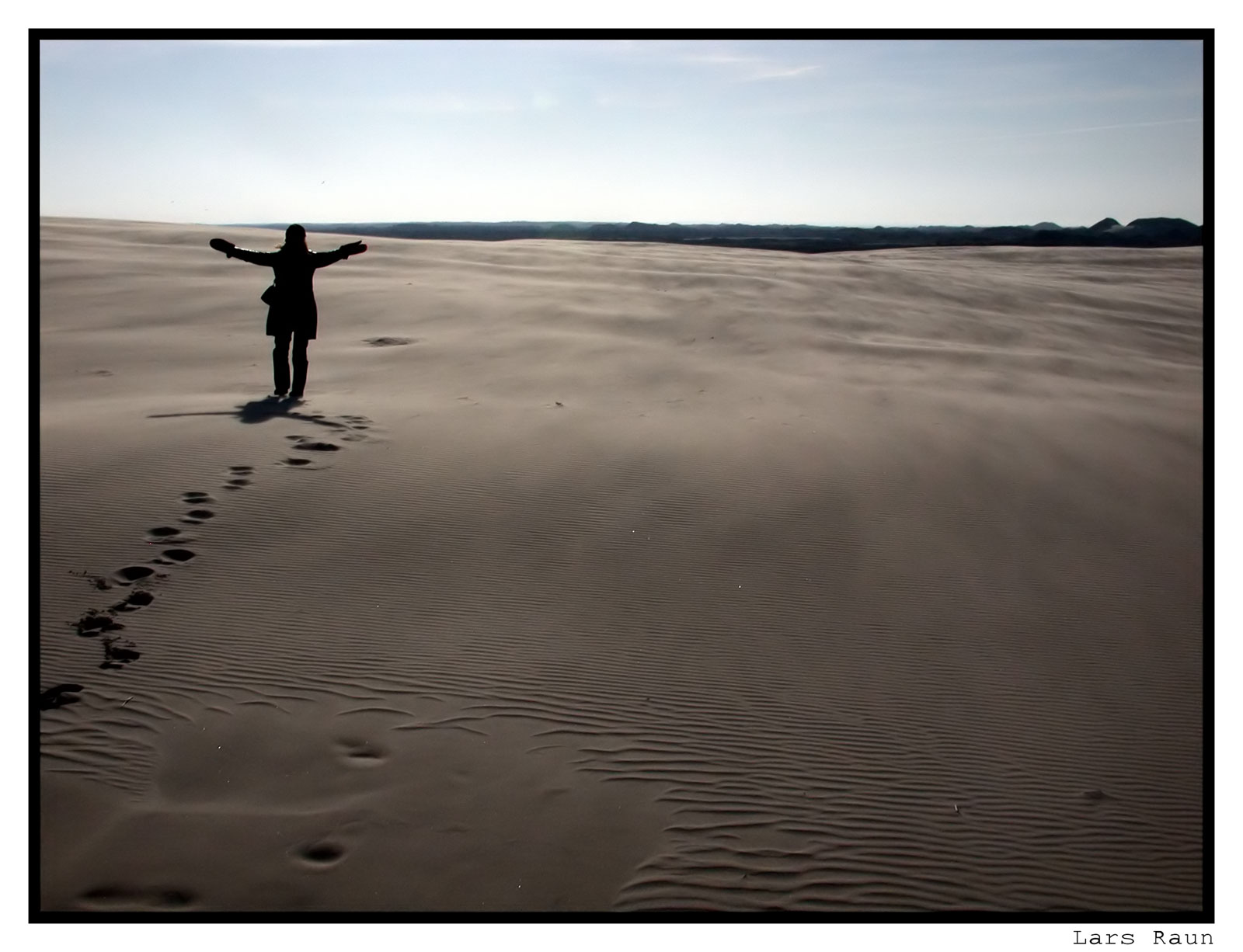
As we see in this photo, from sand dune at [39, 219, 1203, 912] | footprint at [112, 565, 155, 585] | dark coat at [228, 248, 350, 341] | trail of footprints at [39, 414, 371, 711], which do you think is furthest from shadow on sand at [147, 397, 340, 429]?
footprint at [112, 565, 155, 585]

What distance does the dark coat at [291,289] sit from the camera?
788 centimetres

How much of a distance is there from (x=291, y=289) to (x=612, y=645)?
17.3ft

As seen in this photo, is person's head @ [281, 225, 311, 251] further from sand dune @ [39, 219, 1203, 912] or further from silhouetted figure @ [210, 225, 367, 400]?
sand dune @ [39, 219, 1203, 912]

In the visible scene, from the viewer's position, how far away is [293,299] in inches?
312

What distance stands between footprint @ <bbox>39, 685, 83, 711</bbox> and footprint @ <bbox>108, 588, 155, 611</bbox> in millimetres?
625

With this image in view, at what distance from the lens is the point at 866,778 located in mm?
3475

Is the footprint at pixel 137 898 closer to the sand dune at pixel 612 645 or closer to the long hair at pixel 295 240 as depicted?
the sand dune at pixel 612 645

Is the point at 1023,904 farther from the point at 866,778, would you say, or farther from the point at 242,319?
the point at 242,319

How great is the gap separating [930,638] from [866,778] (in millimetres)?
1231

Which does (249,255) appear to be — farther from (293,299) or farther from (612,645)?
(612,645)

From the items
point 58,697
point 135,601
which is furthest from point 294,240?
point 58,697

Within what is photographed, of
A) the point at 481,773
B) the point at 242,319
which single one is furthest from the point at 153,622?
the point at 242,319

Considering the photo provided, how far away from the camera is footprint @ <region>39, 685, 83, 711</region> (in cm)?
362

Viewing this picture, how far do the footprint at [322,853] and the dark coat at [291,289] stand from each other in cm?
588
